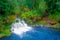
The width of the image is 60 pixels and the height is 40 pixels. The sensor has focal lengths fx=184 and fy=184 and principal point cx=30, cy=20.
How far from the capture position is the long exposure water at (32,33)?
21016mm

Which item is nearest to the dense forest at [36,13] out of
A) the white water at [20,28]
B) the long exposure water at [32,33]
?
the white water at [20,28]

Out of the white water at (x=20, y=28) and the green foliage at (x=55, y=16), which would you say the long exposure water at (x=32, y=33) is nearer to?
the white water at (x=20, y=28)

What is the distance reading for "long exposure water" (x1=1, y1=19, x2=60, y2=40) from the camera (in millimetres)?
21016

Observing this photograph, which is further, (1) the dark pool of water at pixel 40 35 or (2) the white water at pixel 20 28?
(2) the white water at pixel 20 28

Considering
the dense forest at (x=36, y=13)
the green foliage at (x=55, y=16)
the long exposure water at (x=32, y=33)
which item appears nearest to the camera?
the long exposure water at (x=32, y=33)

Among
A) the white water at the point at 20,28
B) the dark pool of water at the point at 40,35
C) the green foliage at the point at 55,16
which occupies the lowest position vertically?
the dark pool of water at the point at 40,35

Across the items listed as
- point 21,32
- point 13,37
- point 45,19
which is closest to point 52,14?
point 45,19

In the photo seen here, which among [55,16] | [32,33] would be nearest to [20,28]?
[32,33]

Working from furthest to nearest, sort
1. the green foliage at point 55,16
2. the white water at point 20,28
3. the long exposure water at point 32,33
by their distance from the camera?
the green foliage at point 55,16 < the white water at point 20,28 < the long exposure water at point 32,33

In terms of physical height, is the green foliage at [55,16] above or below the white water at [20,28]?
above

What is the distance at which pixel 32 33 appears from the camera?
2283cm

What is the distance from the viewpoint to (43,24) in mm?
27188

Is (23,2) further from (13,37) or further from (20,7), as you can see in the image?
(13,37)

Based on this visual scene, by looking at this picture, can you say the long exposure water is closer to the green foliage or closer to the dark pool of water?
the dark pool of water
